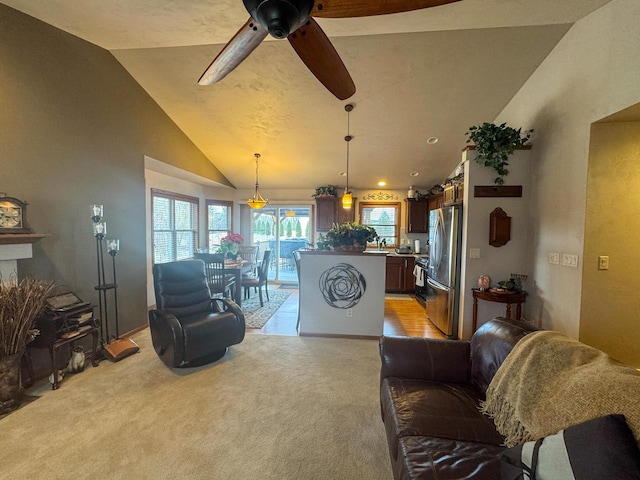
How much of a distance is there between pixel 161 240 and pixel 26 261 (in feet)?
8.40

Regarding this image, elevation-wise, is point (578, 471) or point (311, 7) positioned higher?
point (311, 7)

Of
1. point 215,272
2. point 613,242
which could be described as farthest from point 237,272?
point 613,242

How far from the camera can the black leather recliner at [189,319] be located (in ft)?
8.70

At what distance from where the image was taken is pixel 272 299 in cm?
546

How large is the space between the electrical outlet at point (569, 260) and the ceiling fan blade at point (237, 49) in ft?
10.5

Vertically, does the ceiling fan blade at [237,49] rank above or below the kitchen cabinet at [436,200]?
above

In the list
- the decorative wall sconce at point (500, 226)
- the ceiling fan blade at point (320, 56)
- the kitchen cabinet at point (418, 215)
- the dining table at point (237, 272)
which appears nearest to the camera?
the ceiling fan blade at point (320, 56)

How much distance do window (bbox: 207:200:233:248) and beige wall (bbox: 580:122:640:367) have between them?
6328 mm

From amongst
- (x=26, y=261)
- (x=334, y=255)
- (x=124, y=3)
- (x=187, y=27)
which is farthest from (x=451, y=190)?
(x=26, y=261)

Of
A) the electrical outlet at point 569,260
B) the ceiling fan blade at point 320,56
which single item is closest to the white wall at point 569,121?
the electrical outlet at point 569,260

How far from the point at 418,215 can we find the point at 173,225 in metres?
5.21

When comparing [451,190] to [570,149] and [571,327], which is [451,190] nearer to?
[570,149]

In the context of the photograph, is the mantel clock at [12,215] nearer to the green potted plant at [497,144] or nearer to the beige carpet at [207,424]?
the beige carpet at [207,424]

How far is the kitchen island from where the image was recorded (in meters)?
3.56
